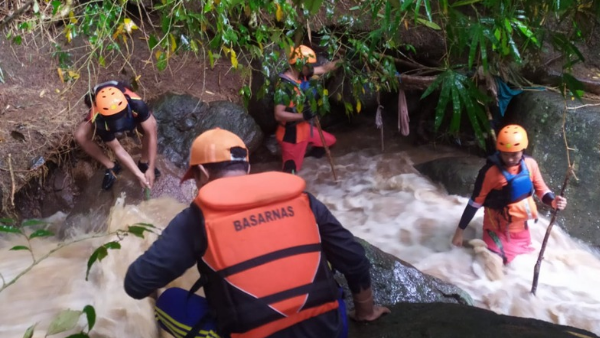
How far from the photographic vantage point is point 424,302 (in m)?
3.03

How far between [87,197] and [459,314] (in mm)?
3621

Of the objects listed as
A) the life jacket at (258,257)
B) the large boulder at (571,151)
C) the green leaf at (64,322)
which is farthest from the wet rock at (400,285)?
the large boulder at (571,151)

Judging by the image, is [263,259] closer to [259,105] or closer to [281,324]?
[281,324]

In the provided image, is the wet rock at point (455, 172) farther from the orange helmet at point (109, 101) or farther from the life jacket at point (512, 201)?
the orange helmet at point (109, 101)

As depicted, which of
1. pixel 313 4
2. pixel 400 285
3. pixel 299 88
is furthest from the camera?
pixel 299 88

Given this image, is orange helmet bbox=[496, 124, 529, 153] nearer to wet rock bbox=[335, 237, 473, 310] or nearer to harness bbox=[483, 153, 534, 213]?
harness bbox=[483, 153, 534, 213]

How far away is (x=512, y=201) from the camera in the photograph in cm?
401

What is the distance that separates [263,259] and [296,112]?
3633 millimetres

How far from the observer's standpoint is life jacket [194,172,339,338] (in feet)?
6.17

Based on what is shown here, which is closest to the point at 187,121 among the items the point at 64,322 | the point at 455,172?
the point at 455,172

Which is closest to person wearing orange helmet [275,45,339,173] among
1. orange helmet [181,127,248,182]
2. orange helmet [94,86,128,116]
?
orange helmet [94,86,128,116]

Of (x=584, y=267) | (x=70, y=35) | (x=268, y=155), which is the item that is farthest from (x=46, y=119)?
(x=584, y=267)

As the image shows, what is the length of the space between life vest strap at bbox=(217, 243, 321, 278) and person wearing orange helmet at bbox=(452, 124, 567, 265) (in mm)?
2520

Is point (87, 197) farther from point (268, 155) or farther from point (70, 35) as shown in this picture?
point (268, 155)
